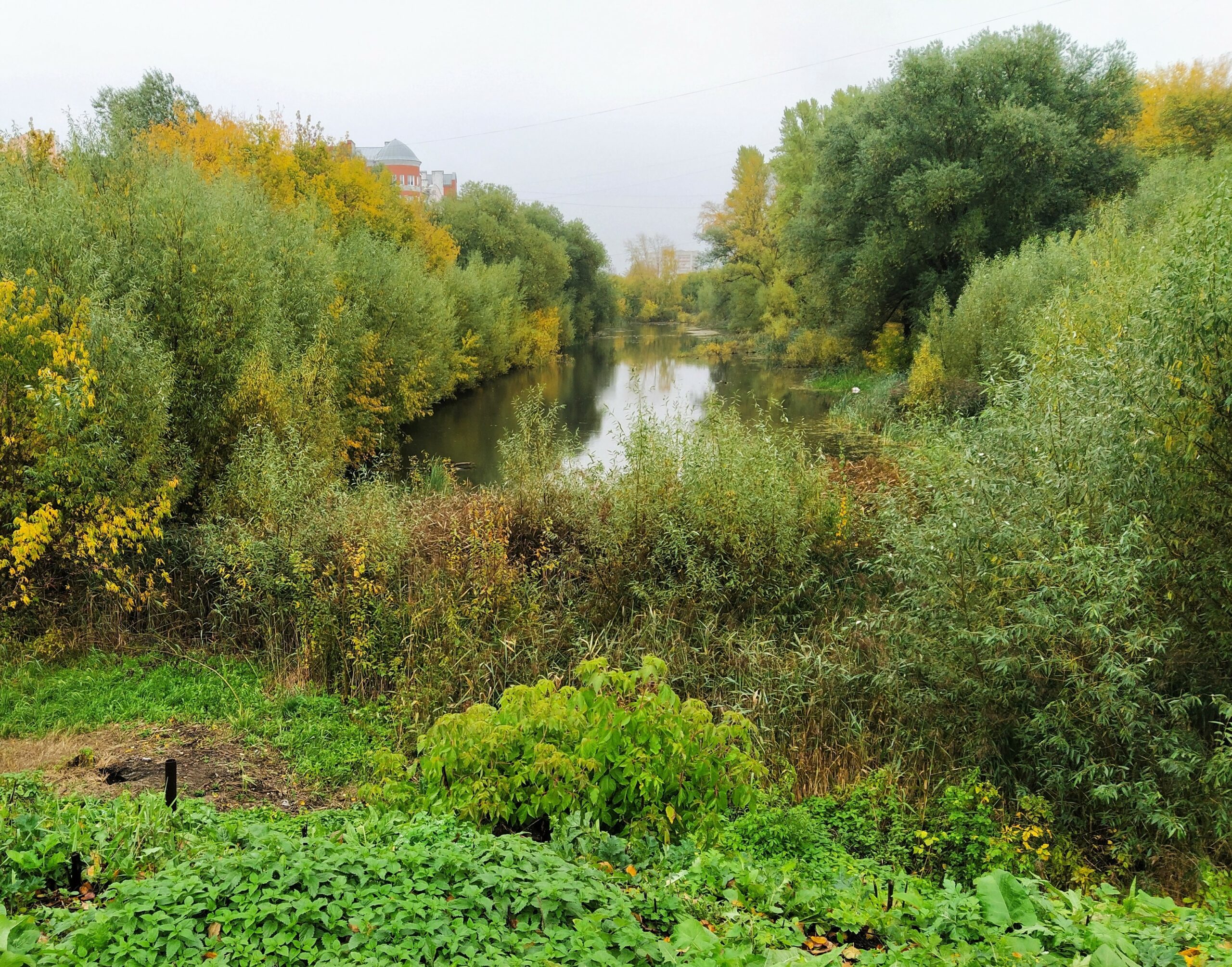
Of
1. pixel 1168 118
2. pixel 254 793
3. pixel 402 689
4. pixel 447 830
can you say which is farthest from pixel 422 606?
pixel 1168 118

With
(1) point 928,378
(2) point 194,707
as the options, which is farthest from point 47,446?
(1) point 928,378

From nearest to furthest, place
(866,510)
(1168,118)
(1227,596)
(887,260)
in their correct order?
(1227,596) → (866,510) → (887,260) → (1168,118)

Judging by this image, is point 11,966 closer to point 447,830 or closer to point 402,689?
point 447,830

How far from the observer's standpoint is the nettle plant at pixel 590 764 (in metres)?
4.23

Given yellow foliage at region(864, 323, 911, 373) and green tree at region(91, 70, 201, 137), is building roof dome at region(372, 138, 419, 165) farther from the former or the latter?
yellow foliage at region(864, 323, 911, 373)

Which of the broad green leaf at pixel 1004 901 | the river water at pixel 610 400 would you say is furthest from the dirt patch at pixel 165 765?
the river water at pixel 610 400

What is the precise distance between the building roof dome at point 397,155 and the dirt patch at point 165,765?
10396 centimetres

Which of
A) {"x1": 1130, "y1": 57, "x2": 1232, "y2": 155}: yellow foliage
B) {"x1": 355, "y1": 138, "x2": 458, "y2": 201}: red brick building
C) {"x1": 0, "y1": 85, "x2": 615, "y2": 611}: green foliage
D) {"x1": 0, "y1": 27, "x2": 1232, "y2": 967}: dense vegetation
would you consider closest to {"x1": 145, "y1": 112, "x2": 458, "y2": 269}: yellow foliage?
{"x1": 0, "y1": 85, "x2": 615, "y2": 611}: green foliage

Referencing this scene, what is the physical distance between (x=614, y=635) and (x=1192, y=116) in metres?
34.6

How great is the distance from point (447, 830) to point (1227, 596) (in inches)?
209

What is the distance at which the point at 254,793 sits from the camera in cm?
591

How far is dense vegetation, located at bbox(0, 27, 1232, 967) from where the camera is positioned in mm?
3139

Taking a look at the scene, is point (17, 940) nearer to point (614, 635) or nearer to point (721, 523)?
point (614, 635)

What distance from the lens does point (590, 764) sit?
4246mm
